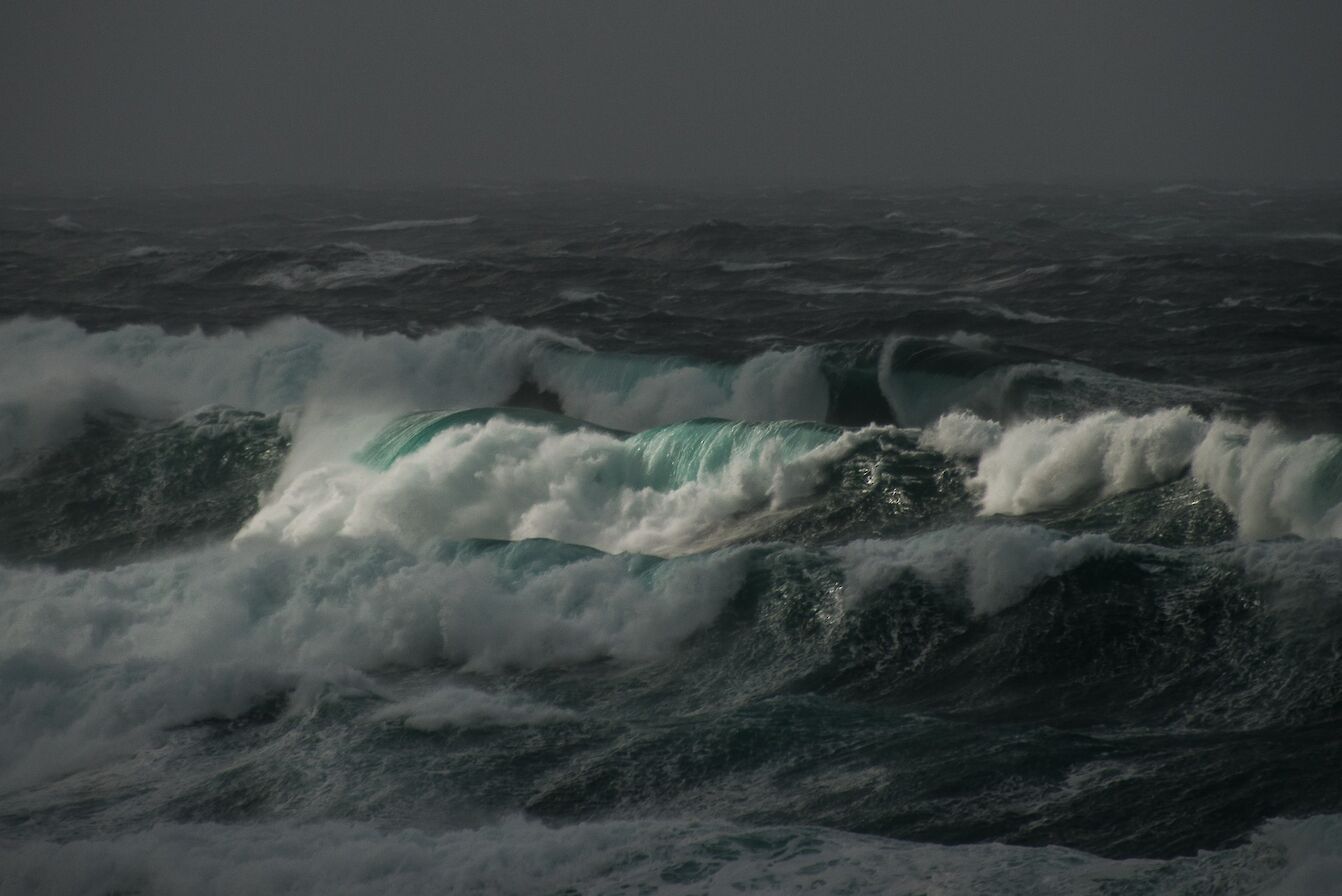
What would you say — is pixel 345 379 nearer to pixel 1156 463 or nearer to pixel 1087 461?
pixel 1087 461

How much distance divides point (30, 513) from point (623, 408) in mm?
8966

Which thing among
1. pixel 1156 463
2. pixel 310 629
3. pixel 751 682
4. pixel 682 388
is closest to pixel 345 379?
pixel 682 388

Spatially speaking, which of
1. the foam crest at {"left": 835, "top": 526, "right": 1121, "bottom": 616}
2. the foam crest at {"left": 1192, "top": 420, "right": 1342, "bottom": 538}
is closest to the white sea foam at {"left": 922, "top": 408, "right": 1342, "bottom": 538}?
the foam crest at {"left": 1192, "top": 420, "right": 1342, "bottom": 538}

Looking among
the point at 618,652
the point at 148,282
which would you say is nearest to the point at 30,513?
the point at 618,652

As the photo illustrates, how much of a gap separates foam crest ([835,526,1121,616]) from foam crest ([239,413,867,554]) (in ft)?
12.9

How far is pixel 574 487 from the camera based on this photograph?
18484 millimetres

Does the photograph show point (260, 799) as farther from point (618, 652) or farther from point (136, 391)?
point (136, 391)

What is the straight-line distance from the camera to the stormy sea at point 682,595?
893 cm

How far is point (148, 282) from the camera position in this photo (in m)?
37.8

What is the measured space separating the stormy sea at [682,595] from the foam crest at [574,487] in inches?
2.4

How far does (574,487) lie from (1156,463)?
23.0 ft

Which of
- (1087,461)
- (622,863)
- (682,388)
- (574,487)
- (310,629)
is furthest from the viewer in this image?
(682,388)

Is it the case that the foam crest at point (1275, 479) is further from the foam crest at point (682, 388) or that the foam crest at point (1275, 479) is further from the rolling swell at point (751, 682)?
the foam crest at point (682, 388)

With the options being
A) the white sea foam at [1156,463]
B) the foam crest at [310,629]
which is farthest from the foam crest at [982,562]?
the white sea foam at [1156,463]
